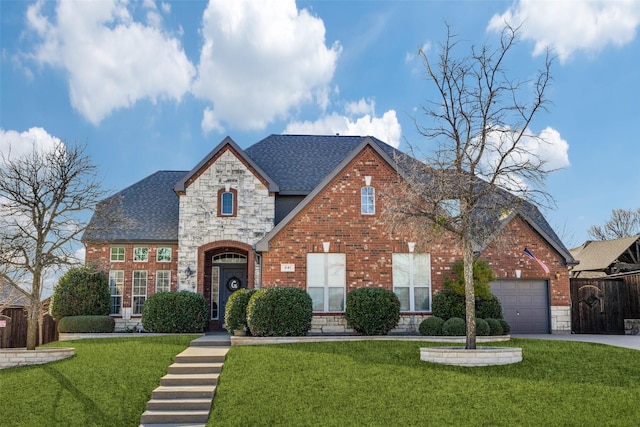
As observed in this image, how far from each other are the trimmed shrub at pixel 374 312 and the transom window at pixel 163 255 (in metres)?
9.12

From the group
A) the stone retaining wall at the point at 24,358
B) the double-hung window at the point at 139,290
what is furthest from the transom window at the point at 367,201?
the stone retaining wall at the point at 24,358

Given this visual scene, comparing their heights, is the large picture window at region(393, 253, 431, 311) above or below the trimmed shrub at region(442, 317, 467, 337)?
above

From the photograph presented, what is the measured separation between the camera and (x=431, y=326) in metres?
18.6

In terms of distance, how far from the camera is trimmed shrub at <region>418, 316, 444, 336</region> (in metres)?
18.5

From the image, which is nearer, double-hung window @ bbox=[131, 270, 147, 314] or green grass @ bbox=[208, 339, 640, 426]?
green grass @ bbox=[208, 339, 640, 426]

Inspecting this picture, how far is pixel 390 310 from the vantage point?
60.2 feet

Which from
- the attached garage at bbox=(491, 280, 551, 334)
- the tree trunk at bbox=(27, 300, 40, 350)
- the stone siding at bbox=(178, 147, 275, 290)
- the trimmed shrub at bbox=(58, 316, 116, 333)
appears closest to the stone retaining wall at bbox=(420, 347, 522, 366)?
the attached garage at bbox=(491, 280, 551, 334)

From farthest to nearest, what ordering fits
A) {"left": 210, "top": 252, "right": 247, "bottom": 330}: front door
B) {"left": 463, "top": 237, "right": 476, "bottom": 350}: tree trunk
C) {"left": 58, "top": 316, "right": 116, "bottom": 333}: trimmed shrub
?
{"left": 210, "top": 252, "right": 247, "bottom": 330}: front door < {"left": 58, "top": 316, "right": 116, "bottom": 333}: trimmed shrub < {"left": 463, "top": 237, "right": 476, "bottom": 350}: tree trunk

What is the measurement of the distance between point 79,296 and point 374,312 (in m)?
11.3

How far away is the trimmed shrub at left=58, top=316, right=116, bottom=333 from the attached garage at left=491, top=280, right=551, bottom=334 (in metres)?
14.5

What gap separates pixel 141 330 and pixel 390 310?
33.3 feet

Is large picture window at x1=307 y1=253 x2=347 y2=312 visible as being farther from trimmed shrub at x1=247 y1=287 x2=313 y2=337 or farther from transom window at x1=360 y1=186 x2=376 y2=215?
trimmed shrub at x1=247 y1=287 x2=313 y2=337

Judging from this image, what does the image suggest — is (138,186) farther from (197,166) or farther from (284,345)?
(284,345)

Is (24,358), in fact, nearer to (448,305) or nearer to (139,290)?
(139,290)
